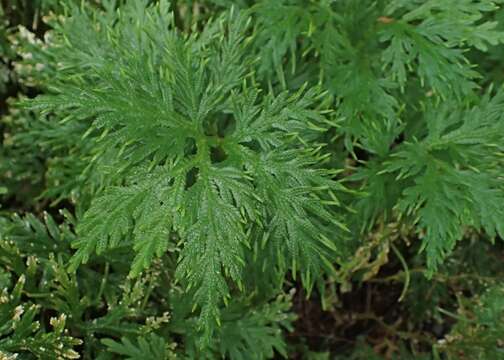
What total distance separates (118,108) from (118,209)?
0.22 m

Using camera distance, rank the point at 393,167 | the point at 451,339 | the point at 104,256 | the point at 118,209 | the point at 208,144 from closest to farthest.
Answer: the point at 118,209
the point at 208,144
the point at 393,167
the point at 104,256
the point at 451,339

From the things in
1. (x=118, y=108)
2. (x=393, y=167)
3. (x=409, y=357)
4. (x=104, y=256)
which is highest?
(x=118, y=108)

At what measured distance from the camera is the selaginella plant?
136cm

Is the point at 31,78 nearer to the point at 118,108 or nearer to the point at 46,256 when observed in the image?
the point at 46,256

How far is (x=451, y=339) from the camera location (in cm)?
200

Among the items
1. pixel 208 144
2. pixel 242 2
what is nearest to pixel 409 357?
pixel 208 144

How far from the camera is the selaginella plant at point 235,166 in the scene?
136 cm

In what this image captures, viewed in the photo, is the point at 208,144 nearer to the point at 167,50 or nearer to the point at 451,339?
the point at 167,50

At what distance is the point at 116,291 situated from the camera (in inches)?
72.8

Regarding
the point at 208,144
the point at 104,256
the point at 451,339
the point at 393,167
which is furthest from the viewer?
the point at 451,339

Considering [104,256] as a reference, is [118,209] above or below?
above

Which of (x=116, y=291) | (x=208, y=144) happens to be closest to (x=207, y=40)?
(x=208, y=144)

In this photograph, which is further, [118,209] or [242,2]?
[242,2]

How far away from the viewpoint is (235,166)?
140 centimetres
